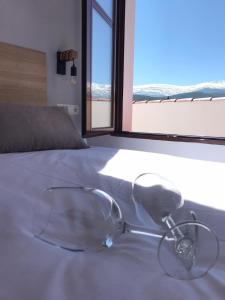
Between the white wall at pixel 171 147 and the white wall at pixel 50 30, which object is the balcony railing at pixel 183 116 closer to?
the white wall at pixel 171 147

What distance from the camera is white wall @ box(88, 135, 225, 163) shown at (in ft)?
8.30

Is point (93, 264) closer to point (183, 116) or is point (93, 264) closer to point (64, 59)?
point (64, 59)

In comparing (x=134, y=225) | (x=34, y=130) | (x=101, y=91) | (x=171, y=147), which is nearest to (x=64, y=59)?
(x=101, y=91)

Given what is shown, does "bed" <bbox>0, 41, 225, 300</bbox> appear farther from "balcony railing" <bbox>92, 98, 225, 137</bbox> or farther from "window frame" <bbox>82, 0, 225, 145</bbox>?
"balcony railing" <bbox>92, 98, 225, 137</bbox>

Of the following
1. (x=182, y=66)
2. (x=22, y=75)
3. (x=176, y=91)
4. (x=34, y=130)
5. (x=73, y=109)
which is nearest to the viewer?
(x=34, y=130)

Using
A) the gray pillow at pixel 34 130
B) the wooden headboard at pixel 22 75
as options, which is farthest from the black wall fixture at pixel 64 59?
the gray pillow at pixel 34 130

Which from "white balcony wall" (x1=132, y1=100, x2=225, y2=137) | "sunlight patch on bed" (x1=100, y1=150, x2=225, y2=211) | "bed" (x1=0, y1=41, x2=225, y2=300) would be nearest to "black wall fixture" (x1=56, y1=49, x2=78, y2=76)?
"sunlight patch on bed" (x1=100, y1=150, x2=225, y2=211)

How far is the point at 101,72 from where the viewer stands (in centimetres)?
Answer: 292

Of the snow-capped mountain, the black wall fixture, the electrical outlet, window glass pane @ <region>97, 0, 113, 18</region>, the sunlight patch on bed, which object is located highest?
window glass pane @ <region>97, 0, 113, 18</region>

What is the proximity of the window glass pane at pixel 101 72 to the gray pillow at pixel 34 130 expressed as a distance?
39.2 inches

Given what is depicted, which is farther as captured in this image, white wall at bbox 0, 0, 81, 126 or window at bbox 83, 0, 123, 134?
window at bbox 83, 0, 123, 134

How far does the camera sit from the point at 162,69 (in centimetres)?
494

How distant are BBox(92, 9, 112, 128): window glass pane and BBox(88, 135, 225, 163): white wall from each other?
8.3 inches

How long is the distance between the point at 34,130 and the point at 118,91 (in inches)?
66.7
